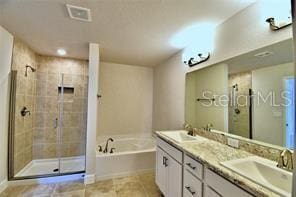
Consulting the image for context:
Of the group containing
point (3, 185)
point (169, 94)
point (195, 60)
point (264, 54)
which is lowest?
point (3, 185)

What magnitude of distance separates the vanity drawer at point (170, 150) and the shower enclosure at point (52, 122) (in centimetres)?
167

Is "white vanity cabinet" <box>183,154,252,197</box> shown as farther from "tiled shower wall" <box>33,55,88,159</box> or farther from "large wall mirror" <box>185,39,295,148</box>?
"tiled shower wall" <box>33,55,88,159</box>

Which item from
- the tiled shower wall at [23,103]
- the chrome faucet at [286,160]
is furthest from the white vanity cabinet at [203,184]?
the tiled shower wall at [23,103]

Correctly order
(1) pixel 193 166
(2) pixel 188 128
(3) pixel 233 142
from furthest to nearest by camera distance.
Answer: (2) pixel 188 128, (3) pixel 233 142, (1) pixel 193 166

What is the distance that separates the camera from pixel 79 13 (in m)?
1.72

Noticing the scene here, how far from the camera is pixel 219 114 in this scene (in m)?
2.05

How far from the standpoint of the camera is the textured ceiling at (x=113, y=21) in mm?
1577

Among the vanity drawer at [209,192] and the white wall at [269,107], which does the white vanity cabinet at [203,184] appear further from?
the white wall at [269,107]

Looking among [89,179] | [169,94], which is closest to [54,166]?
[89,179]

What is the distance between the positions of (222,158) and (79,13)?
6.54ft

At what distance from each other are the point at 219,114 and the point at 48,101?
326cm

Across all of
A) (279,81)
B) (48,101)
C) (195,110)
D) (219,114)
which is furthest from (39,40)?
(279,81)

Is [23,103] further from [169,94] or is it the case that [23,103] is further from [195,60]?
[195,60]

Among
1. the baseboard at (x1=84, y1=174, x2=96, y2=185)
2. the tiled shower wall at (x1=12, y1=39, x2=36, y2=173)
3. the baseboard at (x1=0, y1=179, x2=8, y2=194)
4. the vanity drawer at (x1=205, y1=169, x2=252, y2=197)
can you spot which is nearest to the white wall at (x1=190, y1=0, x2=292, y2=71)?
the vanity drawer at (x1=205, y1=169, x2=252, y2=197)
